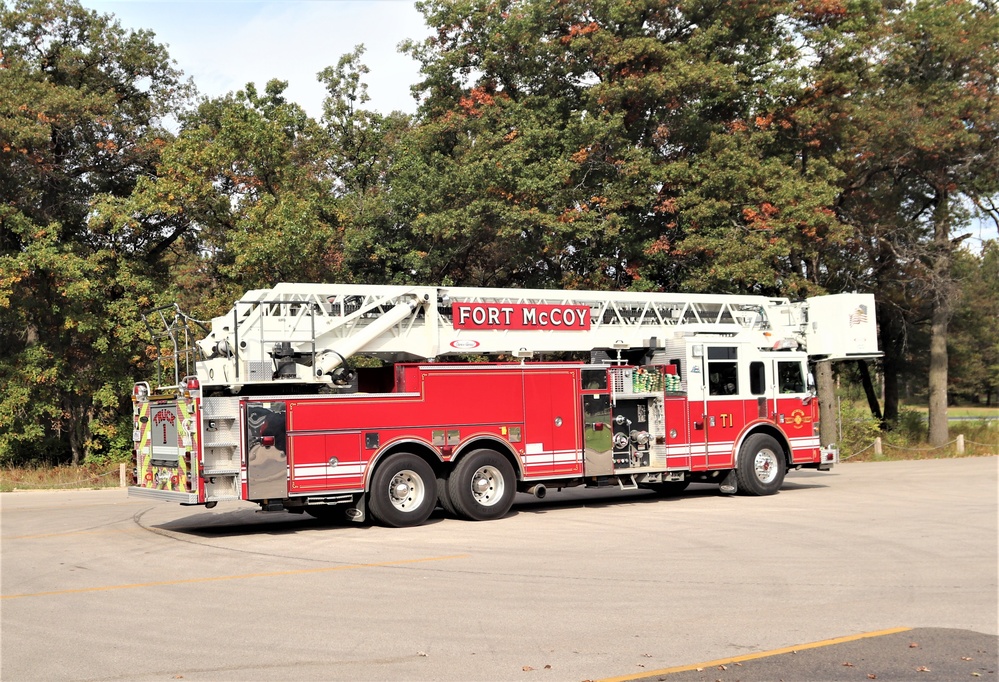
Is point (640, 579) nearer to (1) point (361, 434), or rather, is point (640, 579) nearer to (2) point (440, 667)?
(2) point (440, 667)

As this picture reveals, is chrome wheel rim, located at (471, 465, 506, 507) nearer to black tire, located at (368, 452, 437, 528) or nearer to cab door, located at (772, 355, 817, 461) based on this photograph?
black tire, located at (368, 452, 437, 528)

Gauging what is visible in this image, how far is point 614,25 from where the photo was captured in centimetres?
2934

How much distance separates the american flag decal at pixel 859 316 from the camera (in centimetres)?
1978


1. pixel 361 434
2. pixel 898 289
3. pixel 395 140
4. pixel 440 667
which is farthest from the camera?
pixel 898 289

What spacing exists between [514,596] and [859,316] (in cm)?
1292

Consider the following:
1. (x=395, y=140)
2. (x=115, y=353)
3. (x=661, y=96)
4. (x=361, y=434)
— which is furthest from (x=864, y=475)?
(x=115, y=353)

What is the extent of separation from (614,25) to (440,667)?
83.3ft

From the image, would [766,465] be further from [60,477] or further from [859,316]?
[60,477]

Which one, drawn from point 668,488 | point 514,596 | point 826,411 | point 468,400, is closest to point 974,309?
point 826,411

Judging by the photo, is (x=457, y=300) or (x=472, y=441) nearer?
(x=472, y=441)

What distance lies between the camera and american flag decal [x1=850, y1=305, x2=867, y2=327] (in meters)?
Answer: 19.8

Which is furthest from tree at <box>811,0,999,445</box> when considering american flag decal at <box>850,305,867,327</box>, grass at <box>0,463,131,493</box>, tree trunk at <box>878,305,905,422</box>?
grass at <box>0,463,131,493</box>

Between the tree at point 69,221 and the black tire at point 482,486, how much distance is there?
1582cm

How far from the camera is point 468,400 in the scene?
15445 millimetres
